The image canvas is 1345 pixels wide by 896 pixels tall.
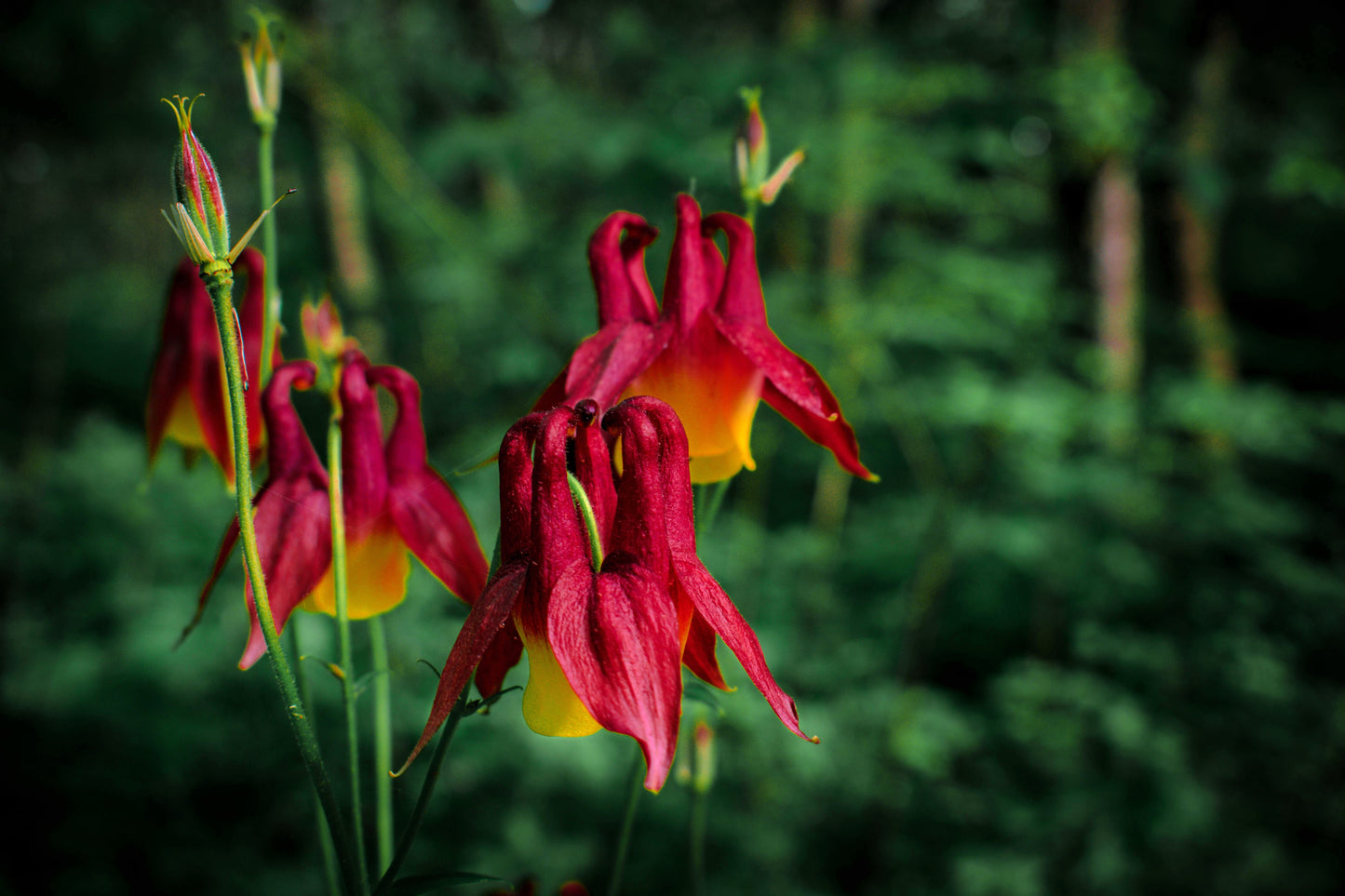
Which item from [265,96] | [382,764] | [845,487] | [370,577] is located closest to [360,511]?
[370,577]

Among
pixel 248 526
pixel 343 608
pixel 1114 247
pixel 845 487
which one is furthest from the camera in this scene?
pixel 845 487

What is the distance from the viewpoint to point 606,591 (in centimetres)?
31

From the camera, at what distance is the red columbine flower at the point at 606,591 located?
0.29 m

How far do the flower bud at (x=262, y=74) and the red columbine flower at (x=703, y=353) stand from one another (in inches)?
8.7

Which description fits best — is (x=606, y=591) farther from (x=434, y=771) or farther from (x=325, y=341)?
(x=325, y=341)

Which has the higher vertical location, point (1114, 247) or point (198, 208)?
point (1114, 247)

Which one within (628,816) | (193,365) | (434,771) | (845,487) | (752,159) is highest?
(752,159)

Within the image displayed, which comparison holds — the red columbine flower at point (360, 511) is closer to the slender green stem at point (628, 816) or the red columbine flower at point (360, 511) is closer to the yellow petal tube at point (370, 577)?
the yellow petal tube at point (370, 577)

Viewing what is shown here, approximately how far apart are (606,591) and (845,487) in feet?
7.34

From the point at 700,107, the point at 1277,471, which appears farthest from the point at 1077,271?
the point at 700,107

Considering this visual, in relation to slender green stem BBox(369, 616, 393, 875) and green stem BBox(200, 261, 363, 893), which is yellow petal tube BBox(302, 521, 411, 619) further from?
green stem BBox(200, 261, 363, 893)

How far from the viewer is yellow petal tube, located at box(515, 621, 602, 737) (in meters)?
0.33

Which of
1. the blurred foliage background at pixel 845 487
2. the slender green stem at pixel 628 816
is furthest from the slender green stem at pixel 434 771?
the blurred foliage background at pixel 845 487

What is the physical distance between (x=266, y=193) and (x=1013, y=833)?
1.91 m
